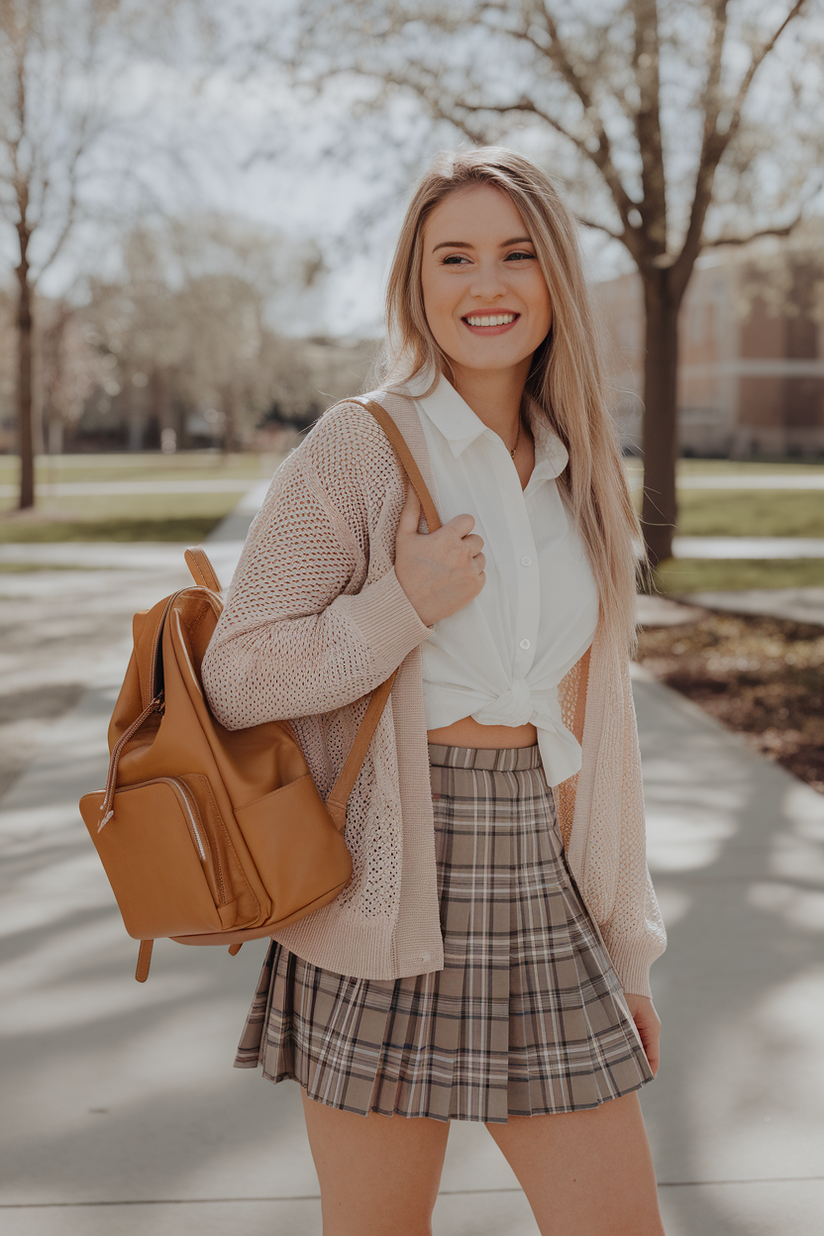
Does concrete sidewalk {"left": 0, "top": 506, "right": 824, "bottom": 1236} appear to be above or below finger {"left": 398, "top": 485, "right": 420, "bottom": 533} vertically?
below

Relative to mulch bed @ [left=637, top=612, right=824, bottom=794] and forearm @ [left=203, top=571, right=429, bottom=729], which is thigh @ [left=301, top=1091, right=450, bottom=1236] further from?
mulch bed @ [left=637, top=612, right=824, bottom=794]

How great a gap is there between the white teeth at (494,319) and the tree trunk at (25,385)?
2048 cm

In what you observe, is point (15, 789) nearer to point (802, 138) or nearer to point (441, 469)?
point (441, 469)

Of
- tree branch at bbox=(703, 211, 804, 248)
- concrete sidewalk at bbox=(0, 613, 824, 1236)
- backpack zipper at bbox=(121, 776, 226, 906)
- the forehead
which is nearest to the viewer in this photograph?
backpack zipper at bbox=(121, 776, 226, 906)

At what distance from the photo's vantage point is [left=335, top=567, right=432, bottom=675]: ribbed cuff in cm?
168

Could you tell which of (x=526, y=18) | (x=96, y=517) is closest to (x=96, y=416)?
(x=96, y=517)

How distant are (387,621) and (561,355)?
1.86 feet

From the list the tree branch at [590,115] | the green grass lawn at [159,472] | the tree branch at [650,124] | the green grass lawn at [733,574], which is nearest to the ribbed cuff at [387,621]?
the tree branch at [650,124]

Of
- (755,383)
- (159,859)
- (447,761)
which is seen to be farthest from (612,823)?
(755,383)

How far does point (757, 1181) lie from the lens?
109 inches

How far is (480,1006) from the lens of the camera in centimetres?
176

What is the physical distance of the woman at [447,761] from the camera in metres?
1.72

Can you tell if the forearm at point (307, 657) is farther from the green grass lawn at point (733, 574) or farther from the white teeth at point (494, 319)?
the green grass lawn at point (733, 574)

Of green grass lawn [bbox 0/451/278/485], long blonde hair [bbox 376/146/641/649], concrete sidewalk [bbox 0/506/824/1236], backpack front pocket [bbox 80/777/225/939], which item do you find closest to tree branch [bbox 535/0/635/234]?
concrete sidewalk [bbox 0/506/824/1236]
